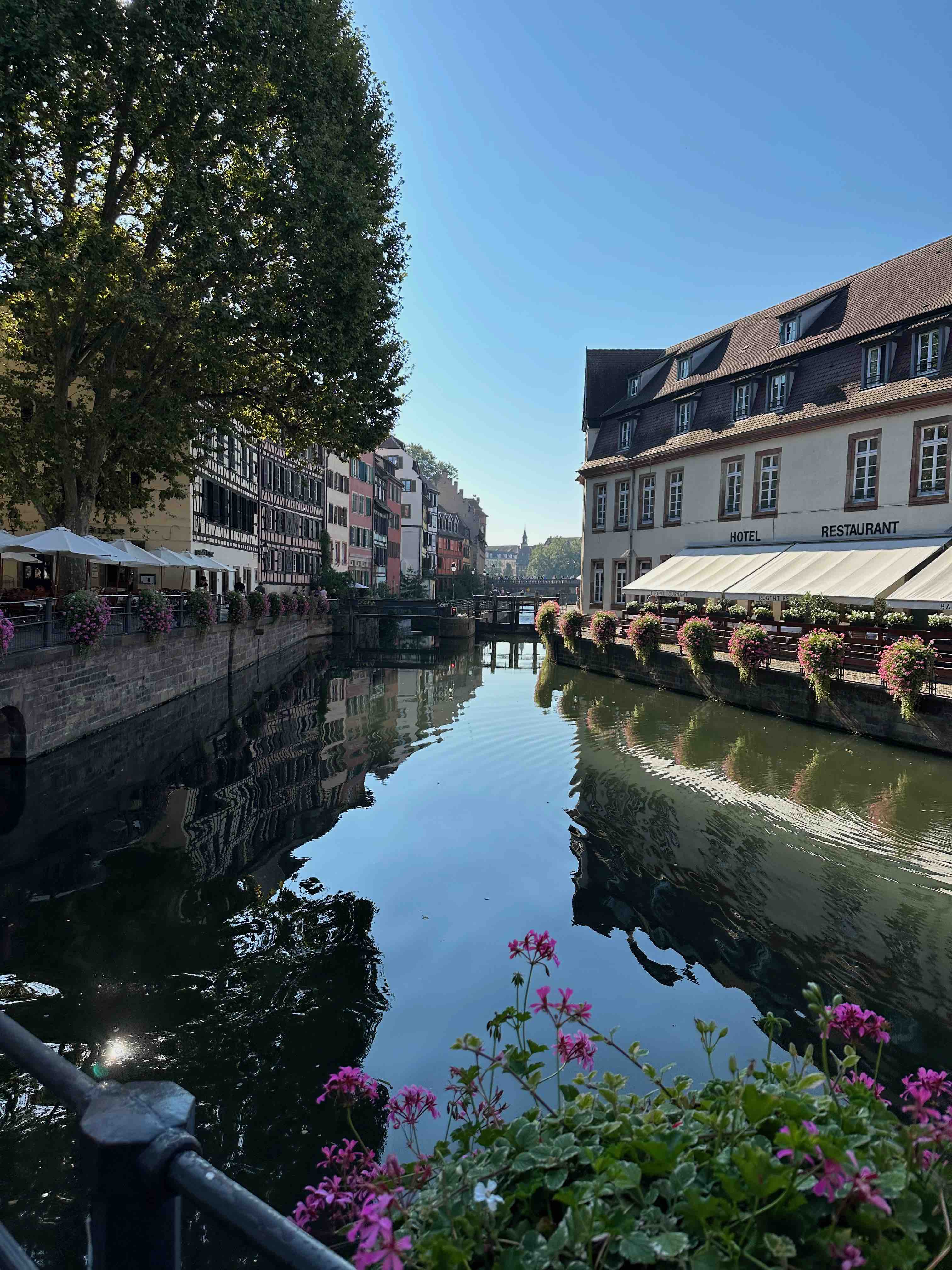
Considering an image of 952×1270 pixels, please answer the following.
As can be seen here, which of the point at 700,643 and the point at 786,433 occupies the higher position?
the point at 786,433

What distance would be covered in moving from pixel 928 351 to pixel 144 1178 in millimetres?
28121

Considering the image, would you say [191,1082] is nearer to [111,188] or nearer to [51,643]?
[51,643]

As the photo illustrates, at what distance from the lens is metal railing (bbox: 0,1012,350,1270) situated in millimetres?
1025

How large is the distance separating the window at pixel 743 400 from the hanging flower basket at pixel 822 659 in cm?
1507

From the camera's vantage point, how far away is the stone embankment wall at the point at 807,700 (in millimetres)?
15680

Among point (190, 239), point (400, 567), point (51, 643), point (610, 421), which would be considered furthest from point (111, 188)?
point (400, 567)

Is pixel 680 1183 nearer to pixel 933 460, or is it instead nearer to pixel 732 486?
pixel 933 460

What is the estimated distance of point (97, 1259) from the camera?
3.82ft

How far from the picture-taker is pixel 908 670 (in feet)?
51.0

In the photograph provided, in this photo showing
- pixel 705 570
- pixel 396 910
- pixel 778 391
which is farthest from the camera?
pixel 778 391

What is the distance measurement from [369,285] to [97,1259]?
1962 cm

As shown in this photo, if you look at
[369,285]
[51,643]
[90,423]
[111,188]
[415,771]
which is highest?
[111,188]

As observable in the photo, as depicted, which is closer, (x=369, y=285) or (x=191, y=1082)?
(x=191, y=1082)

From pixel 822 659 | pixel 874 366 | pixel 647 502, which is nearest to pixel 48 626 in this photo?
pixel 822 659
